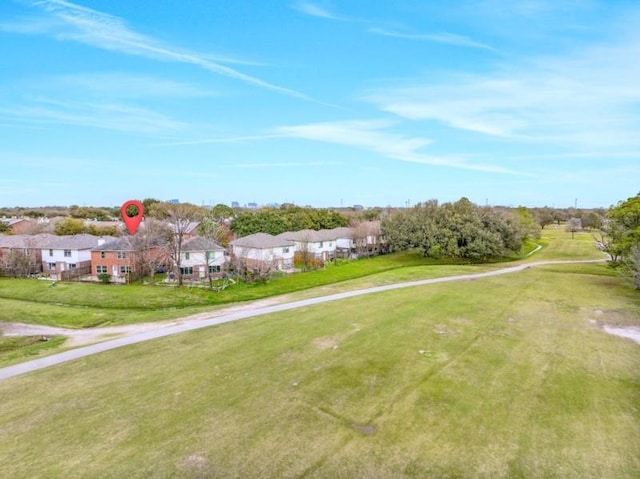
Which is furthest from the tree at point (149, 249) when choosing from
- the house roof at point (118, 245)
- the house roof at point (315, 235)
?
the house roof at point (315, 235)

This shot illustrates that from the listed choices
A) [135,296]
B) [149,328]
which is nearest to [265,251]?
[135,296]

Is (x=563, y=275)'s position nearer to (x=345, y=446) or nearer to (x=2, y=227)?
(x=345, y=446)

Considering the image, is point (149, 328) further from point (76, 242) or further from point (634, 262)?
point (634, 262)

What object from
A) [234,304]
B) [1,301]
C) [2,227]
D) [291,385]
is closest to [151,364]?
[291,385]

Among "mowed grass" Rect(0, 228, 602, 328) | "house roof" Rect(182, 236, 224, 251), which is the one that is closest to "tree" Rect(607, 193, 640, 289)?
"mowed grass" Rect(0, 228, 602, 328)

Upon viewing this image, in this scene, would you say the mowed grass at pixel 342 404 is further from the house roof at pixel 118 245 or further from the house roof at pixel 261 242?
the house roof at pixel 118 245

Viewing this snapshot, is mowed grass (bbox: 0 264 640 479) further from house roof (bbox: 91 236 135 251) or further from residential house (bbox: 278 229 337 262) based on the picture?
residential house (bbox: 278 229 337 262)

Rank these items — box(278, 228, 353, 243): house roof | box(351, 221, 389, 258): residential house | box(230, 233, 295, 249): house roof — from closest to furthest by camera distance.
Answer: box(230, 233, 295, 249): house roof < box(278, 228, 353, 243): house roof < box(351, 221, 389, 258): residential house
